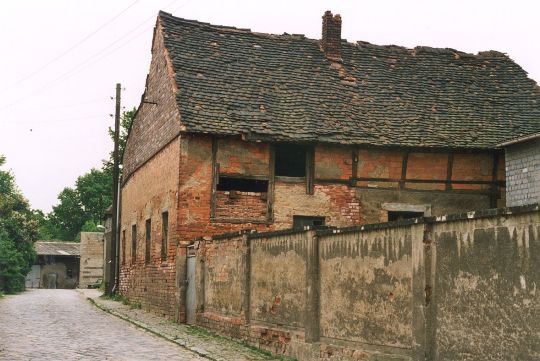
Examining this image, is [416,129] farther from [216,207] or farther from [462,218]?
[462,218]

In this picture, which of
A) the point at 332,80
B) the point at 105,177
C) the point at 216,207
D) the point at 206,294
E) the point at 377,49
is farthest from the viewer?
the point at 105,177

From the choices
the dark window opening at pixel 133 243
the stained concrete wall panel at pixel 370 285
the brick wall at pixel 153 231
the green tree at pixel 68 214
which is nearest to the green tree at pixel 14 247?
the brick wall at pixel 153 231

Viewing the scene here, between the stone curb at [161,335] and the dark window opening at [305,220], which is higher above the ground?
the dark window opening at [305,220]

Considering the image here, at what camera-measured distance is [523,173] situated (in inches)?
778

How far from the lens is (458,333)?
7977 mm

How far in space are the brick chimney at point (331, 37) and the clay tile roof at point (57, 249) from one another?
49.9 meters

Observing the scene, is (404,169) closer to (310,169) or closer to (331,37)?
(310,169)

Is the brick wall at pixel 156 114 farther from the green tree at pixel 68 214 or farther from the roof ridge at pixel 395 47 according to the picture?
the green tree at pixel 68 214

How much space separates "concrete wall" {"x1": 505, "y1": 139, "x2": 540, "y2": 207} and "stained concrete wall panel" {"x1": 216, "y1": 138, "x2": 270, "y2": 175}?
21.2 ft

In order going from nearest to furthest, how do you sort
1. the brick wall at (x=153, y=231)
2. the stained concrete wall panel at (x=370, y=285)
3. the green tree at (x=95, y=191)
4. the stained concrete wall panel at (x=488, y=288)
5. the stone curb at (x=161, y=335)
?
the stained concrete wall panel at (x=488, y=288) < the stained concrete wall panel at (x=370, y=285) < the stone curb at (x=161, y=335) < the brick wall at (x=153, y=231) < the green tree at (x=95, y=191)

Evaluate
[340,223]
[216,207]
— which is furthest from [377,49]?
[216,207]

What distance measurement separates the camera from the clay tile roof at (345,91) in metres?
20.8

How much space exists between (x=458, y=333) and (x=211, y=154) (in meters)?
13.1

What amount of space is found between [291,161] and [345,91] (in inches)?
125
